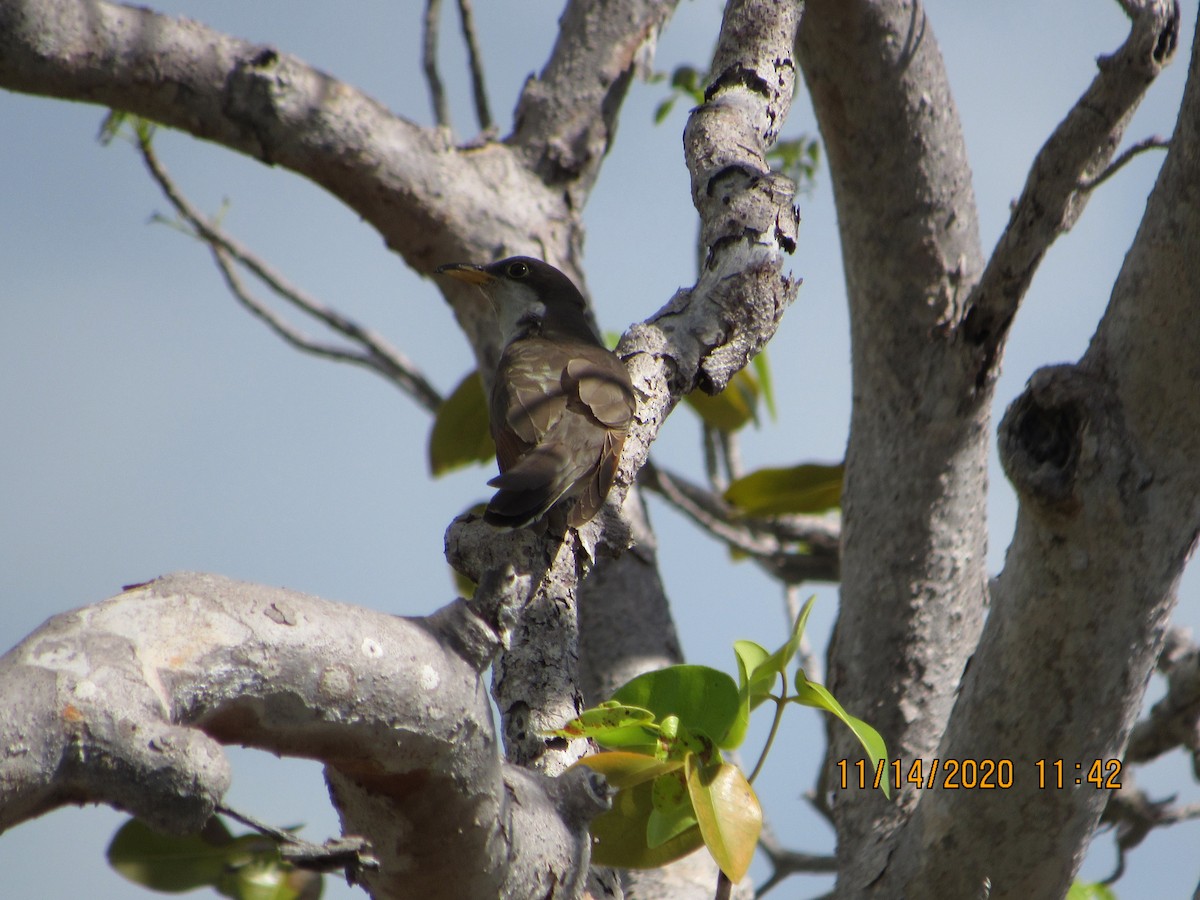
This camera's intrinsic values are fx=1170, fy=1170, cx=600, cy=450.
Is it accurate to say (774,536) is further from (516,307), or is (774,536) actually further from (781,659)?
(781,659)

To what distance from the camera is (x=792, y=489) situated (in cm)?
455

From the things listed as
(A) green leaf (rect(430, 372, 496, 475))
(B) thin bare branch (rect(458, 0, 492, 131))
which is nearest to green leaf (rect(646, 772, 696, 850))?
(A) green leaf (rect(430, 372, 496, 475))

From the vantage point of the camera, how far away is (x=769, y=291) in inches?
111

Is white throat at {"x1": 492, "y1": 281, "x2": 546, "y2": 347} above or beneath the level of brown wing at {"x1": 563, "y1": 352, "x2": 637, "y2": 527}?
above

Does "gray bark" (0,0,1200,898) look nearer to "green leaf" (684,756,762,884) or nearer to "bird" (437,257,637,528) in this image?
"bird" (437,257,637,528)

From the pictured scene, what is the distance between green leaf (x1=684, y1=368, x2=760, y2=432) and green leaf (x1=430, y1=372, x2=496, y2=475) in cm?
89

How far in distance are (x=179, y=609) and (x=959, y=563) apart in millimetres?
2711

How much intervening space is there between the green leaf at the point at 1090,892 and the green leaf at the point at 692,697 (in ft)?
5.77

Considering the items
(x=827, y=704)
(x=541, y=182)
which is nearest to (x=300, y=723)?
(x=827, y=704)

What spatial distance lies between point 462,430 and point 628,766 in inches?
123

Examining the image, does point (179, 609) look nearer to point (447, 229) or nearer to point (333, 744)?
point (333, 744)

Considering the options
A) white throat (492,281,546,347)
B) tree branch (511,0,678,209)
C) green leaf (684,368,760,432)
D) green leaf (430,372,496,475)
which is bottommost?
green leaf (430,372,496,475)

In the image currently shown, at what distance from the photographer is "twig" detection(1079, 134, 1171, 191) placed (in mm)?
3330

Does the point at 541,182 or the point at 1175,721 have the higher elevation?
the point at 541,182
